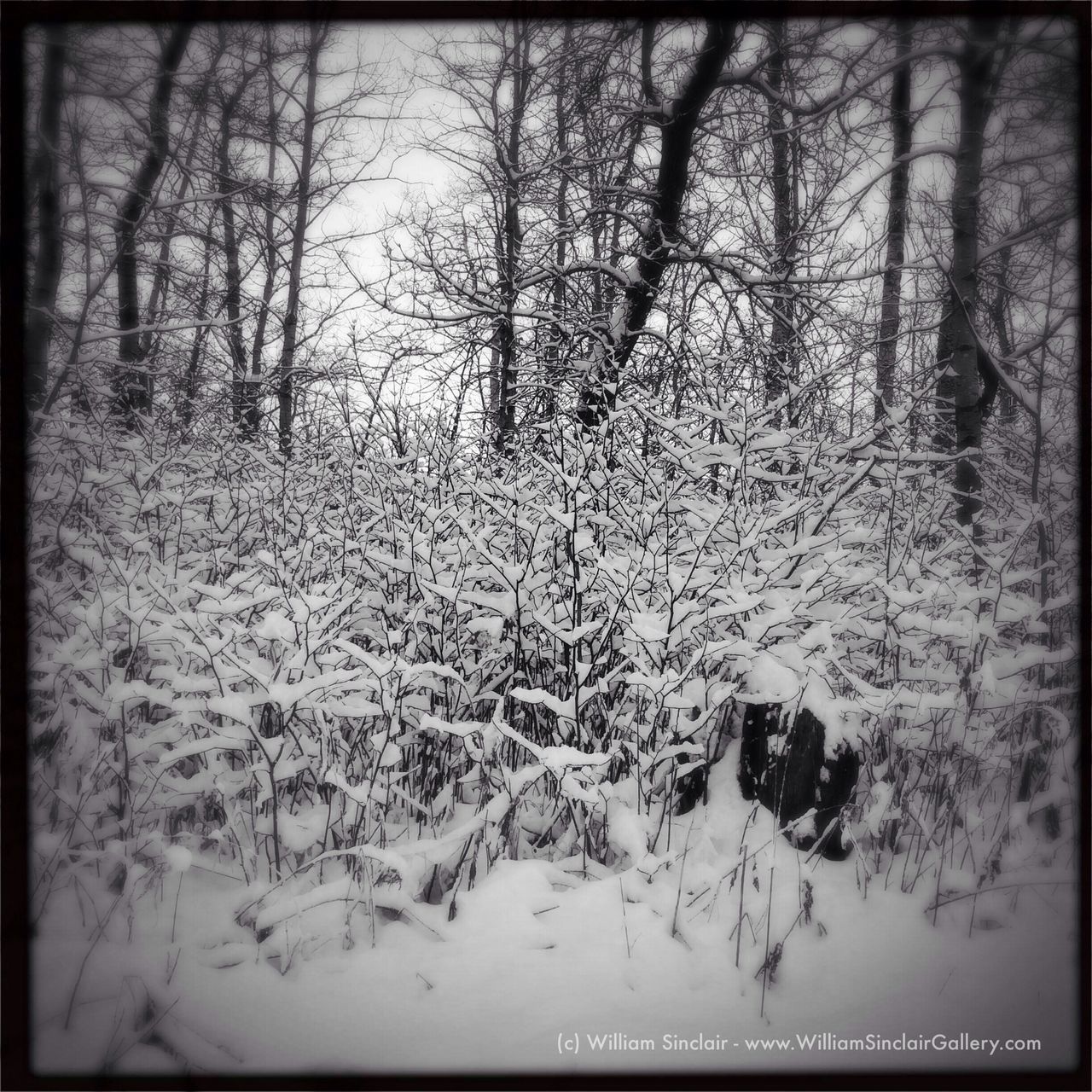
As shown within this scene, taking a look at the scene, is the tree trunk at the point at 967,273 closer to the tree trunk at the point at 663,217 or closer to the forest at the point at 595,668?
the forest at the point at 595,668

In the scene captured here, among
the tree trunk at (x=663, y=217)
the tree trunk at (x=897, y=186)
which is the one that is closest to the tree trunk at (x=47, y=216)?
the tree trunk at (x=663, y=217)

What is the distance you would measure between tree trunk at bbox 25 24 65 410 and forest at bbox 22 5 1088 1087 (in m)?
0.02

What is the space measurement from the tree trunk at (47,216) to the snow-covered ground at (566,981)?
9.77 ft

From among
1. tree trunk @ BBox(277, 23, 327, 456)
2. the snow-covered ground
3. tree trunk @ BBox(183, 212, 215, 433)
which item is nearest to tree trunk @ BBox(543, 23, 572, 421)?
tree trunk @ BBox(183, 212, 215, 433)

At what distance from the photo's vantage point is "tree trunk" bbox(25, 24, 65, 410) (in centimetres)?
316

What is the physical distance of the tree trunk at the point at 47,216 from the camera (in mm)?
3158

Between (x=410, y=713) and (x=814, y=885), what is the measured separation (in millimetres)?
Result: 1381

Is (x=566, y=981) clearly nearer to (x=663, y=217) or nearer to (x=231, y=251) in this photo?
(x=663, y=217)

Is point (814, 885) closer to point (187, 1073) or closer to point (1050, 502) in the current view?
point (187, 1073)

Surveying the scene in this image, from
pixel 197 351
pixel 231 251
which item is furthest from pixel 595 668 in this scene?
pixel 231 251

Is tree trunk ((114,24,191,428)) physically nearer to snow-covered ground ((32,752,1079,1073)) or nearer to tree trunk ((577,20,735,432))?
tree trunk ((577,20,735,432))

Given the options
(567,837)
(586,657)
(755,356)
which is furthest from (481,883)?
(755,356)

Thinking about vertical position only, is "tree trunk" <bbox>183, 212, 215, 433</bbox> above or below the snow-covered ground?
above

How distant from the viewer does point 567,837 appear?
2021 mm
